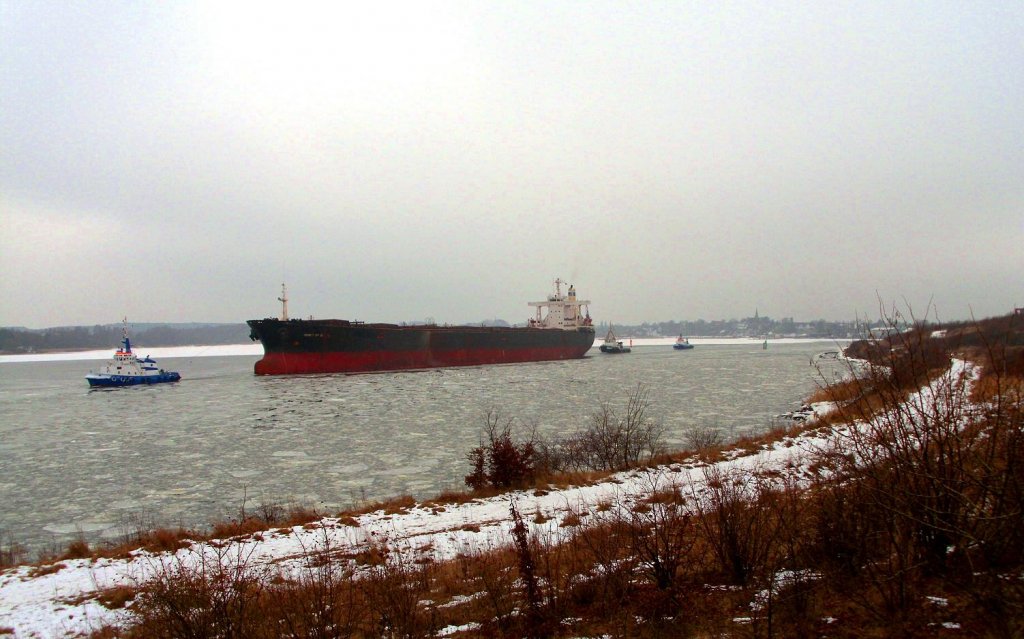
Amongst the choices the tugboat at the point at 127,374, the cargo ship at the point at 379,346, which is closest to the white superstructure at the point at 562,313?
the cargo ship at the point at 379,346

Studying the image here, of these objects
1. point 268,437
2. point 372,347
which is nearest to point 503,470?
point 268,437

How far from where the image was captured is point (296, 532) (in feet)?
27.1

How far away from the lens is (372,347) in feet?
148

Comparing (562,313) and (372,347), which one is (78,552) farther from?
(562,313)

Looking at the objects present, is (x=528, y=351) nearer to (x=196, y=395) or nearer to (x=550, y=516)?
(x=196, y=395)

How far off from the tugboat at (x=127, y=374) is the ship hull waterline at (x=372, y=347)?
791cm

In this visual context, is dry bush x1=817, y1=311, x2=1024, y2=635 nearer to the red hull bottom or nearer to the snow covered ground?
the snow covered ground

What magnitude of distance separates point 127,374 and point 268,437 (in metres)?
32.8

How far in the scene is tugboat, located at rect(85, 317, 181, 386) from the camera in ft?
138

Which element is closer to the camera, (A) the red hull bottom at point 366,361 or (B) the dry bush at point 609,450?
(B) the dry bush at point 609,450

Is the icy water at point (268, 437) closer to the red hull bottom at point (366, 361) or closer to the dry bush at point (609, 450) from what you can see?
the dry bush at point (609, 450)

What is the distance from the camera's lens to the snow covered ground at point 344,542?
5.61m

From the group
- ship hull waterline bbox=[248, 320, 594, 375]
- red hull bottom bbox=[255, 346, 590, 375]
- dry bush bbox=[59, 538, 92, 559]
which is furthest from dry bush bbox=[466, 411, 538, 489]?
red hull bottom bbox=[255, 346, 590, 375]

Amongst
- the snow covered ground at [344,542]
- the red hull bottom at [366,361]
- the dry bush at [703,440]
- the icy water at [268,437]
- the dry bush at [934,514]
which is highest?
the dry bush at [934,514]
